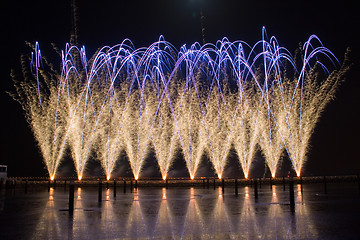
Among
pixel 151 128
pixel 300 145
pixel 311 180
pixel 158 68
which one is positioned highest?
pixel 158 68

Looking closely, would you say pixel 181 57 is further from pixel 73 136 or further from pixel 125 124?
pixel 73 136

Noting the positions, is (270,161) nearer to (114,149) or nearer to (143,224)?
(114,149)

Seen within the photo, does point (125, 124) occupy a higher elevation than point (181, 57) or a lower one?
lower

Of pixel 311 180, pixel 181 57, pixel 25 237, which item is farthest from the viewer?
pixel 311 180

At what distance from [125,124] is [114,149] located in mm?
3639

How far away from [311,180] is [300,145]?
5.26 m

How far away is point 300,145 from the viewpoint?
33.1 meters

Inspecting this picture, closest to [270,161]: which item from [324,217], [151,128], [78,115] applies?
[151,128]

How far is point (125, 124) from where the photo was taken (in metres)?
35.9

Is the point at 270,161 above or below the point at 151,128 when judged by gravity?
below

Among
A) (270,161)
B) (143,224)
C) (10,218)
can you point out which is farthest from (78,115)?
(143,224)

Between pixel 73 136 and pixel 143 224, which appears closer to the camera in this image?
pixel 143 224

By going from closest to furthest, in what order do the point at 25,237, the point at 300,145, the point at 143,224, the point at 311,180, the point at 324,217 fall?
1. the point at 25,237
2. the point at 143,224
3. the point at 324,217
4. the point at 300,145
5. the point at 311,180

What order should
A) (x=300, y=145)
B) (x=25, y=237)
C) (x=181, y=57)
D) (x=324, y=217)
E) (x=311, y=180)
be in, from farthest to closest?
(x=311, y=180), (x=300, y=145), (x=181, y=57), (x=324, y=217), (x=25, y=237)
